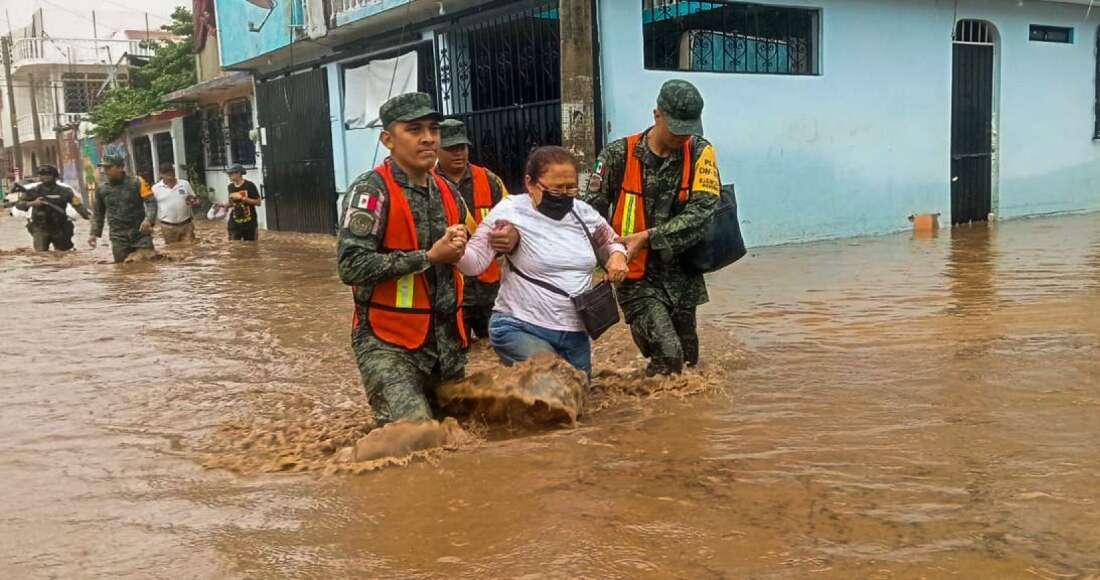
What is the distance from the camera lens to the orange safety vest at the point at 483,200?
5.71 m

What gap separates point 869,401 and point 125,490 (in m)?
3.23

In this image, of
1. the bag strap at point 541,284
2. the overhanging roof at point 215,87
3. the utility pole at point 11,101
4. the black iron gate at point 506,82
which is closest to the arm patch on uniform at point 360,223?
the bag strap at point 541,284

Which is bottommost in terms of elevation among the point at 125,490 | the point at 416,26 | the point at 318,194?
the point at 125,490

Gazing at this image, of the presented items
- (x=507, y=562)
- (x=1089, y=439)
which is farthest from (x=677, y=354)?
(x=507, y=562)

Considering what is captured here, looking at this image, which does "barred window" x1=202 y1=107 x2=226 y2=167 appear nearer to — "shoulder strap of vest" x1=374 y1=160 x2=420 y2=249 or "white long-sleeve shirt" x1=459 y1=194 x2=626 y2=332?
"white long-sleeve shirt" x1=459 y1=194 x2=626 y2=332

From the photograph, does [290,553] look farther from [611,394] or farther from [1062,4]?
[1062,4]

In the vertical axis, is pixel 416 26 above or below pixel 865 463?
above

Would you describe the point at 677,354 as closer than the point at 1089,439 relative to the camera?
No

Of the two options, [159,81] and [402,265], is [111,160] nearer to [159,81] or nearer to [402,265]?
[402,265]

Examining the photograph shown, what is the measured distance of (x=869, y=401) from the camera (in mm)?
4320

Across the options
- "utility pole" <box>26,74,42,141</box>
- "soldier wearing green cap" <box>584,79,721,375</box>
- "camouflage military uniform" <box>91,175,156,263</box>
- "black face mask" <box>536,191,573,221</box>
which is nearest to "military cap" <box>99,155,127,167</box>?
"camouflage military uniform" <box>91,175,156,263</box>

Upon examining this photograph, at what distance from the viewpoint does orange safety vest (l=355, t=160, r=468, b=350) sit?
3.58 meters

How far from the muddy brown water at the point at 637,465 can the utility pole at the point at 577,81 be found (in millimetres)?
2070

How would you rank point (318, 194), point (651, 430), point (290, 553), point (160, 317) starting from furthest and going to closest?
1. point (318, 194)
2. point (160, 317)
3. point (651, 430)
4. point (290, 553)
